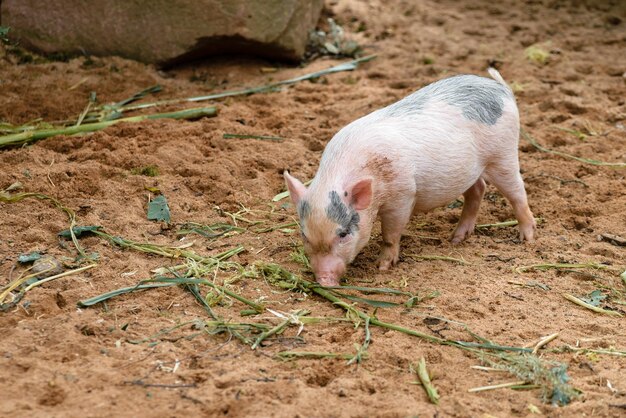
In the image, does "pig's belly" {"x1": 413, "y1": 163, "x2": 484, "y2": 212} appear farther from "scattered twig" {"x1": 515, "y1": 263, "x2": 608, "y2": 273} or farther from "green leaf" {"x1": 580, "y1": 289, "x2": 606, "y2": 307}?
"green leaf" {"x1": 580, "y1": 289, "x2": 606, "y2": 307}

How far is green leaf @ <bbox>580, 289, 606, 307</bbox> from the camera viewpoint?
15.6ft

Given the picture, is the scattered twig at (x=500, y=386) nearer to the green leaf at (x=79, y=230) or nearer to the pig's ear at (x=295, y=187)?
the pig's ear at (x=295, y=187)

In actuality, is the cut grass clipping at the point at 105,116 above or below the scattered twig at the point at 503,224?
below

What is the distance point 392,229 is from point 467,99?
3.32ft

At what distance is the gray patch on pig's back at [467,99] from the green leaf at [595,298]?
126cm

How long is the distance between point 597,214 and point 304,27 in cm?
391

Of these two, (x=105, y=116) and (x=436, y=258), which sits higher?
(x=436, y=258)

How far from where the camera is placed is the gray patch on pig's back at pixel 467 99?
5.29m

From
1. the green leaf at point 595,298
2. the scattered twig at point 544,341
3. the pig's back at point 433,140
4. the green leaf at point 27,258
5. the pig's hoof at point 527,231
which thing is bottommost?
the green leaf at point 27,258

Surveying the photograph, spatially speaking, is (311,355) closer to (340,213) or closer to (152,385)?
(152,385)

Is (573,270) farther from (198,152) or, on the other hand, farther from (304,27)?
(304,27)

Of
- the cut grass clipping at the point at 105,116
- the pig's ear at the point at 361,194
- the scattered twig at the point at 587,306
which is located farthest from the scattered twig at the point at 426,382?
the cut grass clipping at the point at 105,116

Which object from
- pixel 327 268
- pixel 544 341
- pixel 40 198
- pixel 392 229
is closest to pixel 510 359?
pixel 544 341

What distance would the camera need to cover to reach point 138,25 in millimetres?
7977
